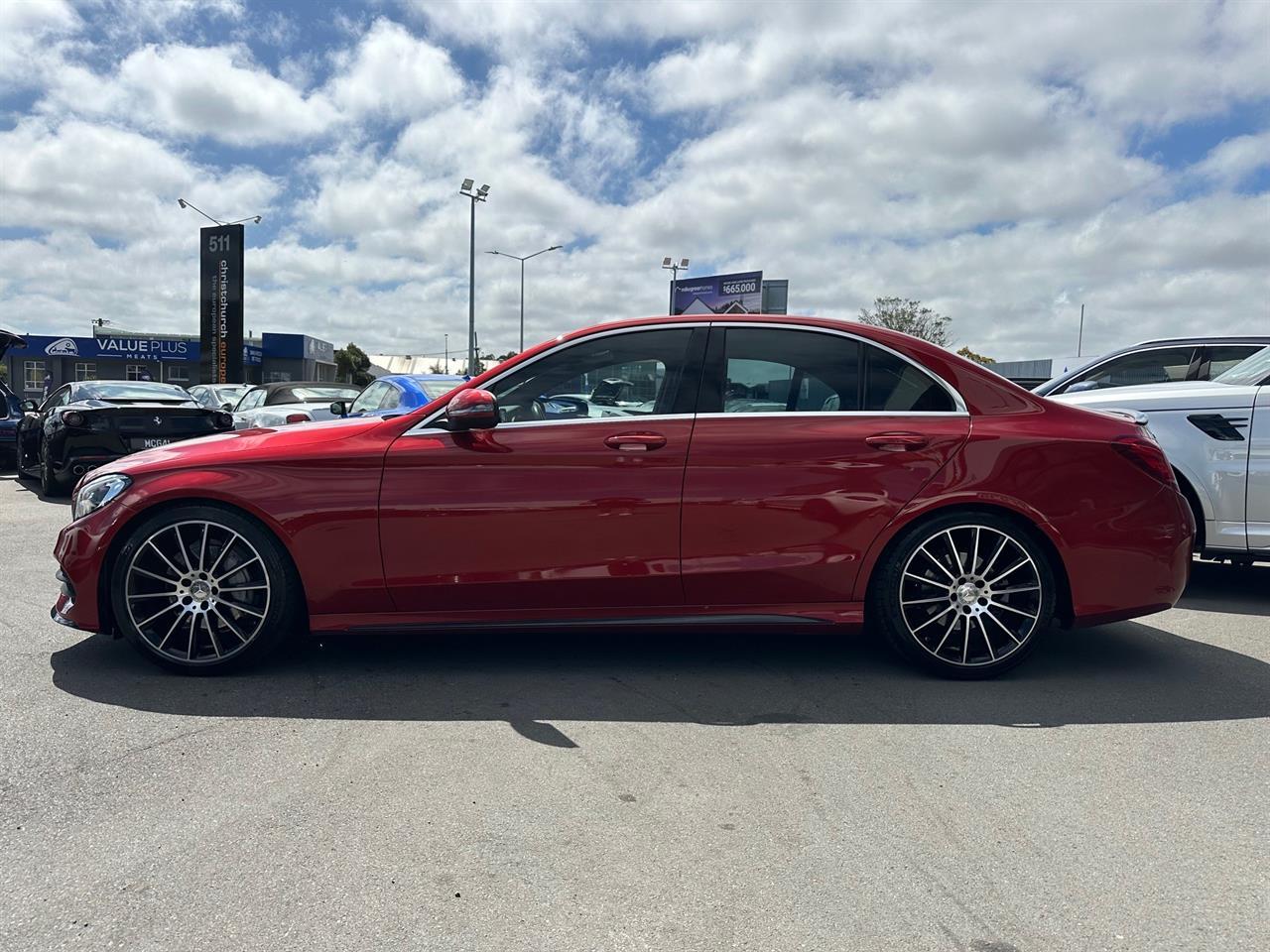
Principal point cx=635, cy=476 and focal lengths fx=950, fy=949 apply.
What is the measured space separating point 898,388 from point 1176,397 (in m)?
2.89

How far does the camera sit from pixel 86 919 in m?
2.32

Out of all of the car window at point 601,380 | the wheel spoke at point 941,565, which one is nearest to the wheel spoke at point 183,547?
the car window at point 601,380

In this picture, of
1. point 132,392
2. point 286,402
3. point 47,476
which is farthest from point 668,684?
point 286,402

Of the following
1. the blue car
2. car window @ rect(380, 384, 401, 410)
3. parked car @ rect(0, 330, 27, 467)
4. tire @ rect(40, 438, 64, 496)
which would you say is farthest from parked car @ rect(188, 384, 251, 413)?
car window @ rect(380, 384, 401, 410)

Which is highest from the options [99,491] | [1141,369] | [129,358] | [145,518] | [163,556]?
[129,358]

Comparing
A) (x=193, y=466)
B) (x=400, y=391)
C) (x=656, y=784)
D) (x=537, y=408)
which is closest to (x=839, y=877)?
(x=656, y=784)

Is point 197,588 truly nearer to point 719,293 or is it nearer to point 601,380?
point 601,380

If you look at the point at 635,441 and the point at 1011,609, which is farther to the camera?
the point at 1011,609

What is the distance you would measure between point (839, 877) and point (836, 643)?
2.40m

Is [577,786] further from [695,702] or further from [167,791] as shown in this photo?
[167,791]

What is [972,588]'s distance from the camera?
416cm

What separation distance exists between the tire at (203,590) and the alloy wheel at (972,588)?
107 inches

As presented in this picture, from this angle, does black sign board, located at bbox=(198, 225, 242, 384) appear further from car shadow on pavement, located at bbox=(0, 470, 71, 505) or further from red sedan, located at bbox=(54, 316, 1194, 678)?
red sedan, located at bbox=(54, 316, 1194, 678)

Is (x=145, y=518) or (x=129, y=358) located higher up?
(x=129, y=358)
